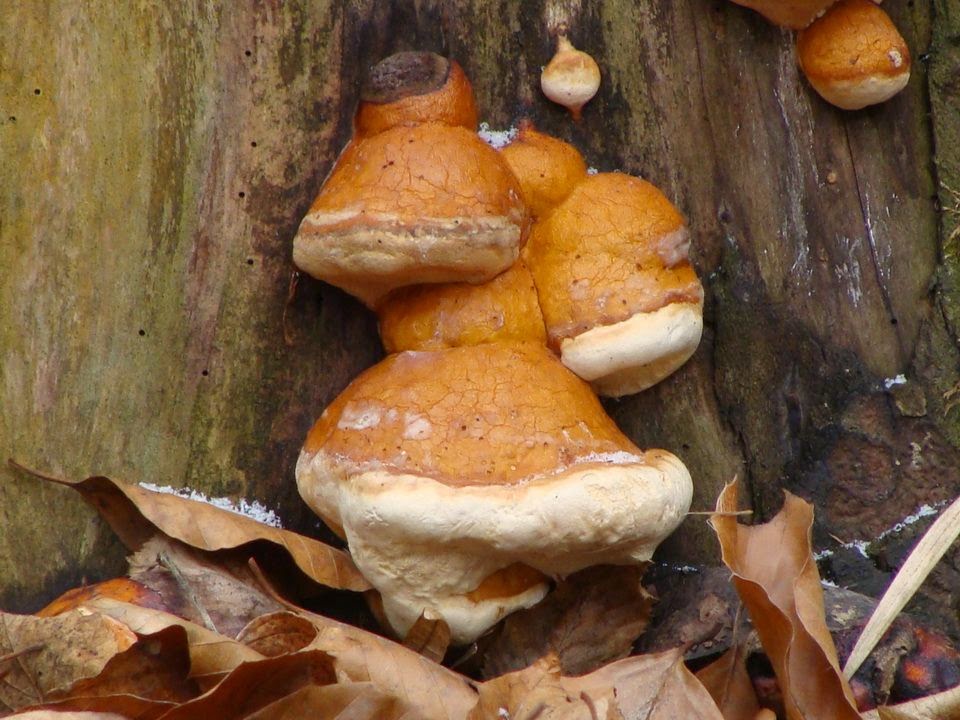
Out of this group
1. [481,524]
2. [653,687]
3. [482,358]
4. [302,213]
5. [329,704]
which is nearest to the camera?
[329,704]

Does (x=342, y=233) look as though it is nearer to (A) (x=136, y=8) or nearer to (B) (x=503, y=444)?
(B) (x=503, y=444)

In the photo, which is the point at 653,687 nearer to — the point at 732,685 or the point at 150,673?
the point at 732,685

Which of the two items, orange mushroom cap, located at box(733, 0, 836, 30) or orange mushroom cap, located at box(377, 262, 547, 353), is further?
orange mushroom cap, located at box(733, 0, 836, 30)

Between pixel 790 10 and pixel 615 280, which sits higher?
pixel 790 10

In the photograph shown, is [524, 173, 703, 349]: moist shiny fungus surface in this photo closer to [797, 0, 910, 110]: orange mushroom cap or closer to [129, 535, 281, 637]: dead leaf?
[797, 0, 910, 110]: orange mushroom cap

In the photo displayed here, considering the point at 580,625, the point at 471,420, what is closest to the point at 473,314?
the point at 471,420

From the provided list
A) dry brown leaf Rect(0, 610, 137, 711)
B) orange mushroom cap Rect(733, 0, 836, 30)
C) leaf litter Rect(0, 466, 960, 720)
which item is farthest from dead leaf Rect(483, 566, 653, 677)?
orange mushroom cap Rect(733, 0, 836, 30)
